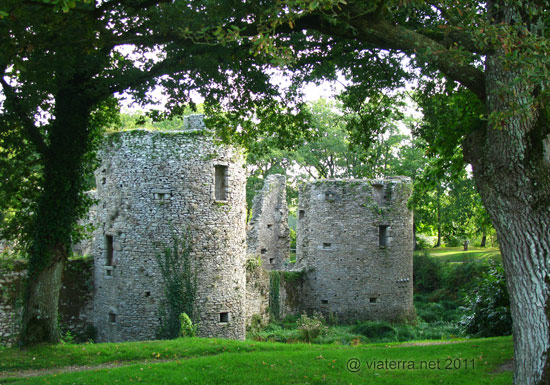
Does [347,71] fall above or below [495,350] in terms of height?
above

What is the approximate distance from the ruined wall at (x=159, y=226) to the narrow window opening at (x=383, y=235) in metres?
9.57

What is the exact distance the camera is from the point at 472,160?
24.1 ft

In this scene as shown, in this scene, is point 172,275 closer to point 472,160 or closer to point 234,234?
point 234,234

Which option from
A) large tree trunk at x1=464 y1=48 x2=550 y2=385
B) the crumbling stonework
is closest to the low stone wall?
the crumbling stonework

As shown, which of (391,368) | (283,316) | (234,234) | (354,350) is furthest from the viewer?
(283,316)

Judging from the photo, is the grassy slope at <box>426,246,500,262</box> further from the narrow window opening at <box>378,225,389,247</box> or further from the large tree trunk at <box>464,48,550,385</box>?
the large tree trunk at <box>464,48,550,385</box>

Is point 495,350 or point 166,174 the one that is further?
point 166,174

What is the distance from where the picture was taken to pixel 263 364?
34.0ft

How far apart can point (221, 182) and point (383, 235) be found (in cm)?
1029

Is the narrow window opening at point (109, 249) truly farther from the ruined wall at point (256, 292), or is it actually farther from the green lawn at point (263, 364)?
the ruined wall at point (256, 292)

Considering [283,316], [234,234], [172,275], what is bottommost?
[283,316]

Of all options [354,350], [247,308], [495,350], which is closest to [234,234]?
[247,308]

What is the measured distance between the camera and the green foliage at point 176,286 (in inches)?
607

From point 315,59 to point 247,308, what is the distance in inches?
430
